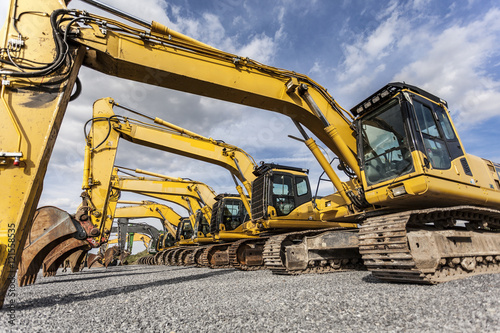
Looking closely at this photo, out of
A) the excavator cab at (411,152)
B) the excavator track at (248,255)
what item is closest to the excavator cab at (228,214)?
the excavator track at (248,255)

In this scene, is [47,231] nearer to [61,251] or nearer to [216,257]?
[61,251]

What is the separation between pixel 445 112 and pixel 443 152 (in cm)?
108

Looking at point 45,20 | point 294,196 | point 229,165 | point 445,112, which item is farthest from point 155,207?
point 445,112

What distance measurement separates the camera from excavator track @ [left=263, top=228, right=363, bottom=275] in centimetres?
647

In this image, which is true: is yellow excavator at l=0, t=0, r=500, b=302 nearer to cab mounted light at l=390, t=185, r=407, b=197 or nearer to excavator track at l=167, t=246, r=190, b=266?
cab mounted light at l=390, t=185, r=407, b=197

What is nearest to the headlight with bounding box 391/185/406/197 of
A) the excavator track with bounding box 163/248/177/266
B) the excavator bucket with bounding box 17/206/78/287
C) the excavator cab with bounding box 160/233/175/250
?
the excavator bucket with bounding box 17/206/78/287

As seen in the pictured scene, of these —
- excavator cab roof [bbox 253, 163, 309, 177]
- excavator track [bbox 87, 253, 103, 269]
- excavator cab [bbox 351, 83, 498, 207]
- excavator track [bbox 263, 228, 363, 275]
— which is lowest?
excavator track [bbox 263, 228, 363, 275]

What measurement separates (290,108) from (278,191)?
121 inches

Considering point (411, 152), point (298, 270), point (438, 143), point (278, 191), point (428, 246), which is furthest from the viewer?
point (278, 191)

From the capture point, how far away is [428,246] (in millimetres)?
3857

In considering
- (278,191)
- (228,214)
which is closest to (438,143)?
(278,191)

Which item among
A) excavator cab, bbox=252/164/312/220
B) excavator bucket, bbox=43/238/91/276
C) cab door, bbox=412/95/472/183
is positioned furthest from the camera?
excavator bucket, bbox=43/238/91/276

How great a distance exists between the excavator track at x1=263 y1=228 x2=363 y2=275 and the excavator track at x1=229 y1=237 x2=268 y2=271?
8.20ft

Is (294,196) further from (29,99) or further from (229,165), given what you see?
(29,99)
